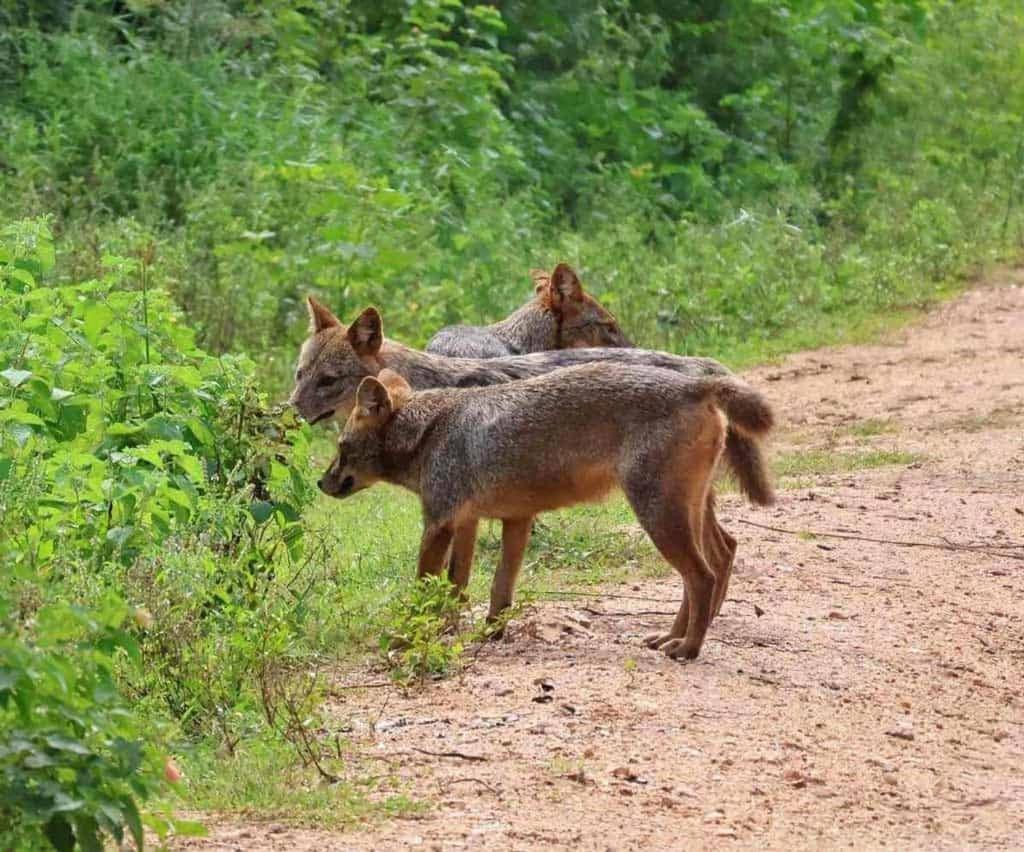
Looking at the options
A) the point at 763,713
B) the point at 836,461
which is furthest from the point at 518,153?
the point at 763,713

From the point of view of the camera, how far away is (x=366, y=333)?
10180 millimetres

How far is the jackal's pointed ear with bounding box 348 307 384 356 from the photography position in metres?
10.1

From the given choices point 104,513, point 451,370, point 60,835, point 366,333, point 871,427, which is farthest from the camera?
point 871,427

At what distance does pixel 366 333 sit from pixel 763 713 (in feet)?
12.8

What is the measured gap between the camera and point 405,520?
422 inches

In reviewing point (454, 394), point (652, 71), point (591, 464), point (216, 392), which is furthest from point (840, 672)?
point (652, 71)

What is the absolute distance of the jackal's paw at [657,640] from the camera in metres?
7.83

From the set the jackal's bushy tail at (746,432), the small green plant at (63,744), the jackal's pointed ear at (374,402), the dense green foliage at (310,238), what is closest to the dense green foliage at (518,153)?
the dense green foliage at (310,238)

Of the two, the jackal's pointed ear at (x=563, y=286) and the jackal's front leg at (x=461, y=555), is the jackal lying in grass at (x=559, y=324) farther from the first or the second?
the jackal's front leg at (x=461, y=555)

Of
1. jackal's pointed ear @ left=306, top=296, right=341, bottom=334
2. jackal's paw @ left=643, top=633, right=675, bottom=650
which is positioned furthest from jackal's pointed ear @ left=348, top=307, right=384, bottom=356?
jackal's paw @ left=643, top=633, right=675, bottom=650

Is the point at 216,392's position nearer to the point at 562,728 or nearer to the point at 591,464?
the point at 591,464

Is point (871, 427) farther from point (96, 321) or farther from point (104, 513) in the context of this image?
point (104, 513)

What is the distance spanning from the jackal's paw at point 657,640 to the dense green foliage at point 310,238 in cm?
90

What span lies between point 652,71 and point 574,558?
11.7 metres
